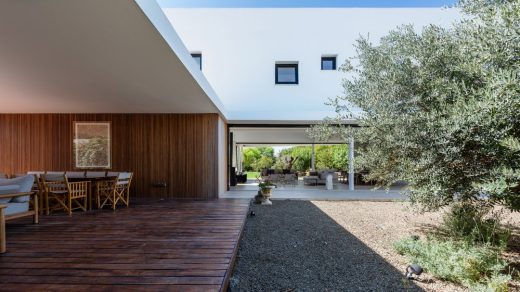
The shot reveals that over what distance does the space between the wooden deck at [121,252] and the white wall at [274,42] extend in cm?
597

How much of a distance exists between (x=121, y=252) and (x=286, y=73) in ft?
28.0

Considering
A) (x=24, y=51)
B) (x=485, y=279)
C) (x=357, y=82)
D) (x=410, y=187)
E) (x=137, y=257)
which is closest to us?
(x=137, y=257)

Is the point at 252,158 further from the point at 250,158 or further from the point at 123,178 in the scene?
the point at 123,178

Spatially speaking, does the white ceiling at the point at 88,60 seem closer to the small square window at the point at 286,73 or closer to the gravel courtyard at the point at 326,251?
the gravel courtyard at the point at 326,251

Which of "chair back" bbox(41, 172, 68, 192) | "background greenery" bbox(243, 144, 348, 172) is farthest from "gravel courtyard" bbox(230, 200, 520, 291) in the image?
"background greenery" bbox(243, 144, 348, 172)

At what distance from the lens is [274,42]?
33.5 ft

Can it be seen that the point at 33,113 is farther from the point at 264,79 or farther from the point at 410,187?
the point at 410,187

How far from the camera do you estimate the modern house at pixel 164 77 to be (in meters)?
3.13

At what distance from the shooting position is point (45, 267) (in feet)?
9.05

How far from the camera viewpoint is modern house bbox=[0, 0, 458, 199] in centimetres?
313

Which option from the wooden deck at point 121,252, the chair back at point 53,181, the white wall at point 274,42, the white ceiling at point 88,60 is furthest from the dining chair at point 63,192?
the white wall at point 274,42

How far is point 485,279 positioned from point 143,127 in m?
7.90

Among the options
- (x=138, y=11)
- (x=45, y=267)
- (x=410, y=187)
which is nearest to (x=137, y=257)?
(x=45, y=267)

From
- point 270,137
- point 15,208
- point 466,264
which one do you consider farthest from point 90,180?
point 270,137
